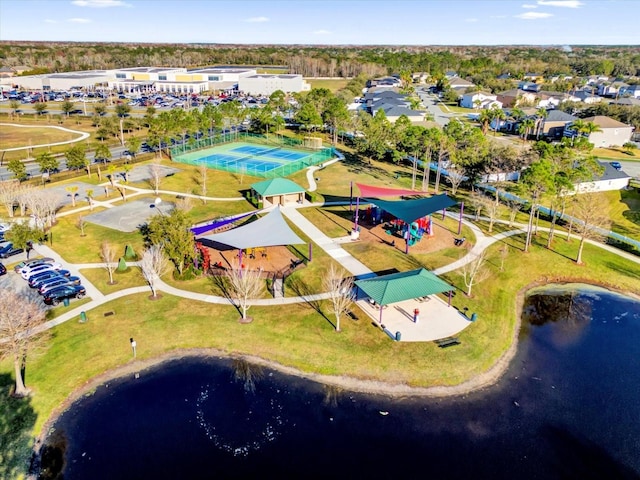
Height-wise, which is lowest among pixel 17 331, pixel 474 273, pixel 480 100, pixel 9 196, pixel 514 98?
pixel 474 273

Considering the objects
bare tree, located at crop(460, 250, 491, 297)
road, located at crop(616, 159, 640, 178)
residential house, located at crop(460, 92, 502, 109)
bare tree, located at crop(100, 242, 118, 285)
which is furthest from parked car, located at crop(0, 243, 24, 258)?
residential house, located at crop(460, 92, 502, 109)

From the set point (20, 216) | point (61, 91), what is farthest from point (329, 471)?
point (61, 91)

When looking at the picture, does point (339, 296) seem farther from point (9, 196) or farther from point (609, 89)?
point (609, 89)

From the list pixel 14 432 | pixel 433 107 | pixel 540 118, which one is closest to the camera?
pixel 14 432

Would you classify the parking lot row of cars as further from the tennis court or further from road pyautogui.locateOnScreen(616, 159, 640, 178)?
road pyautogui.locateOnScreen(616, 159, 640, 178)

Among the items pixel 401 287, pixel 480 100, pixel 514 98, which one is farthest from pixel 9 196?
pixel 514 98

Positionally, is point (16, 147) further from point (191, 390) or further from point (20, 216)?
point (191, 390)
